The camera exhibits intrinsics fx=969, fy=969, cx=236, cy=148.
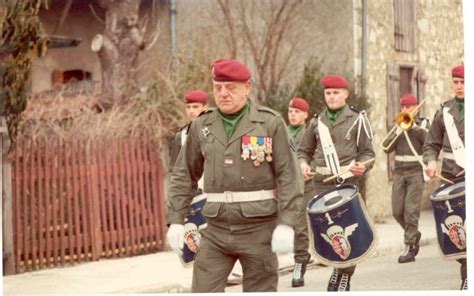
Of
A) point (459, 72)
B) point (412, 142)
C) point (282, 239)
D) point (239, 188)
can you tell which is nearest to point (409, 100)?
point (412, 142)

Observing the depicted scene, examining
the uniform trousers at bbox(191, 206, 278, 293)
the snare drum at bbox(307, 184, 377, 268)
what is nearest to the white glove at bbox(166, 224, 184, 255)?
the uniform trousers at bbox(191, 206, 278, 293)

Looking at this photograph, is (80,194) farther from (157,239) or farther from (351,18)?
(351,18)

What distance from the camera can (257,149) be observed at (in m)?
4.91

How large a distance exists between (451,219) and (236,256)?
62.4 inches

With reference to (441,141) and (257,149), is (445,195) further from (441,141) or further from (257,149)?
(257,149)

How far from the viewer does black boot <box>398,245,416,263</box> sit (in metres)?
8.15

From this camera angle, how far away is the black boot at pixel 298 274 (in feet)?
23.4

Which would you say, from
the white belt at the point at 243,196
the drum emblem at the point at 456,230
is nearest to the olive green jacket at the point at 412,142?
the drum emblem at the point at 456,230

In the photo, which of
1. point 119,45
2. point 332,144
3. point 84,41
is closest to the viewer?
point 332,144

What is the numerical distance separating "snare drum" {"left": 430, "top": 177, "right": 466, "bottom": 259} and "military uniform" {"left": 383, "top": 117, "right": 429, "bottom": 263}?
228 cm

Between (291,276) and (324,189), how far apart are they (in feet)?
3.01

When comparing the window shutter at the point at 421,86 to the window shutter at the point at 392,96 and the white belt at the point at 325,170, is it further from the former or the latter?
the white belt at the point at 325,170

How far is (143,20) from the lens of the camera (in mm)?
11047

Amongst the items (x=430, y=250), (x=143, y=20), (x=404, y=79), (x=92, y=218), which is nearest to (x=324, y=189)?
(x=430, y=250)
